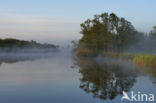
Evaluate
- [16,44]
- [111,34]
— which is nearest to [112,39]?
[111,34]

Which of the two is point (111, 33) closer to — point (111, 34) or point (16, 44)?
point (111, 34)

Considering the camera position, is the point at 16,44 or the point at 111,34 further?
the point at 16,44

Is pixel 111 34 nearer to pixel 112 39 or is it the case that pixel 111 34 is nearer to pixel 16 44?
pixel 112 39

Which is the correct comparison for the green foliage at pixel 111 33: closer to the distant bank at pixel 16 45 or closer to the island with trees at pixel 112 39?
the island with trees at pixel 112 39

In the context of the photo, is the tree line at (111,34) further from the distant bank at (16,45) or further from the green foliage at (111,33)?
the distant bank at (16,45)

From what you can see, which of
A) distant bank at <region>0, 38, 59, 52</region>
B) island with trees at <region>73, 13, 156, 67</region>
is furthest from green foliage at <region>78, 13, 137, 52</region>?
distant bank at <region>0, 38, 59, 52</region>

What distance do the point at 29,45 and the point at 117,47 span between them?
6698 centimetres

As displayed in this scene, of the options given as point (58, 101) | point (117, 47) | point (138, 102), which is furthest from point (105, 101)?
point (117, 47)

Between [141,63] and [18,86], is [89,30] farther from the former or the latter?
[18,86]

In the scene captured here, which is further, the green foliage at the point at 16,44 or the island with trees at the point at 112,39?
the green foliage at the point at 16,44

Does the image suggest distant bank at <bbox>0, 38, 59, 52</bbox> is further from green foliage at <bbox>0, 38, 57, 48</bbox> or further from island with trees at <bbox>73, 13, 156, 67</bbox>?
island with trees at <bbox>73, 13, 156, 67</bbox>

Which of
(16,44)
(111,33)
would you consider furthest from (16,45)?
(111,33)

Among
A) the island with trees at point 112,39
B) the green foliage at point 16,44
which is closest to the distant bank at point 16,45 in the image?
the green foliage at point 16,44

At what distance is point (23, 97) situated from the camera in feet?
23.6
